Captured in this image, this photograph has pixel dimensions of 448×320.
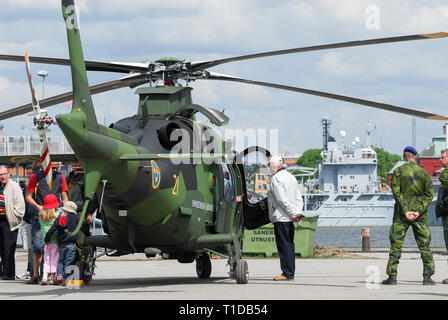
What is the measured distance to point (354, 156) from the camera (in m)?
128

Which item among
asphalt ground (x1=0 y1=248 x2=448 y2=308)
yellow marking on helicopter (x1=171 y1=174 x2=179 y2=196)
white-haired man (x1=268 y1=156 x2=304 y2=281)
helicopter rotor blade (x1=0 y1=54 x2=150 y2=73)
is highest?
helicopter rotor blade (x1=0 y1=54 x2=150 y2=73)

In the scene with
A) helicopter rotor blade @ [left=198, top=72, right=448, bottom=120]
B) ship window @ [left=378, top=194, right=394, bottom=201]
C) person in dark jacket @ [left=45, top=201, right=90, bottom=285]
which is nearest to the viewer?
helicopter rotor blade @ [left=198, top=72, right=448, bottom=120]

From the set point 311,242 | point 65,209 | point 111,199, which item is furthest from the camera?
point 311,242

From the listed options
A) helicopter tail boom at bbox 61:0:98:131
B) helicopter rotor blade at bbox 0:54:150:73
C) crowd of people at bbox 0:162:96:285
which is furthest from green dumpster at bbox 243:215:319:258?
helicopter tail boom at bbox 61:0:98:131

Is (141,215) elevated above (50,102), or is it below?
below

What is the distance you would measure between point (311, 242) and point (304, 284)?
1079 cm

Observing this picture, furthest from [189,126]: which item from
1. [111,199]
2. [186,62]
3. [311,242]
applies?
[311,242]

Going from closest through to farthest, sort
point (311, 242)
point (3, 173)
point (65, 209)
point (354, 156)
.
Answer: point (65, 209)
point (3, 173)
point (311, 242)
point (354, 156)

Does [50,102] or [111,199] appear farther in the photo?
[50,102]

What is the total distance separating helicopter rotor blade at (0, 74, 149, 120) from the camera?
1234cm

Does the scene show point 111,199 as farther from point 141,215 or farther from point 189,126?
point 189,126

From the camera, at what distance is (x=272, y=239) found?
23594 millimetres

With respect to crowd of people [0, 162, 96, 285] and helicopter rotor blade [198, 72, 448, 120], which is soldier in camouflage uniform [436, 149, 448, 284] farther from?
crowd of people [0, 162, 96, 285]

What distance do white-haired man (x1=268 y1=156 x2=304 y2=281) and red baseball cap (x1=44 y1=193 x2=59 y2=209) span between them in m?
3.59
